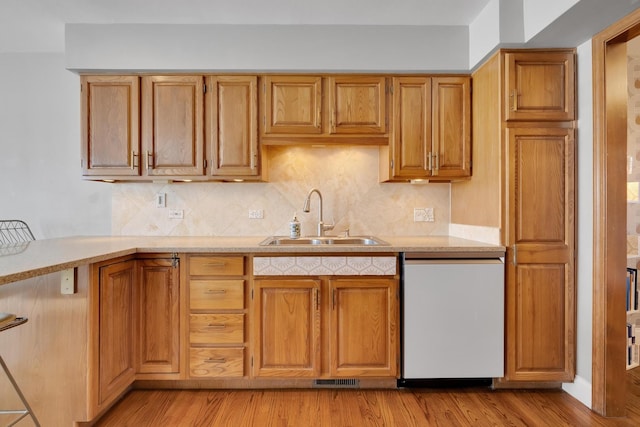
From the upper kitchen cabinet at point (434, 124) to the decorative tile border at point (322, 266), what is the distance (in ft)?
2.50

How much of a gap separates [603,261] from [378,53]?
75.5 inches

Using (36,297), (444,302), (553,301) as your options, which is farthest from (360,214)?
(36,297)

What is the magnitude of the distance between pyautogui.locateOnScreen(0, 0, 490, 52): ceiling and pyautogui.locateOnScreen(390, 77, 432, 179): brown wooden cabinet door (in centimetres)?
43

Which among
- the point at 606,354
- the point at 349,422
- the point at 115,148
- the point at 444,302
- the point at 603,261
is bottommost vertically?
the point at 349,422

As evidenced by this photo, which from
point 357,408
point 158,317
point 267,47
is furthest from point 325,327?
point 267,47

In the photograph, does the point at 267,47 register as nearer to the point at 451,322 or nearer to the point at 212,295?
the point at 212,295

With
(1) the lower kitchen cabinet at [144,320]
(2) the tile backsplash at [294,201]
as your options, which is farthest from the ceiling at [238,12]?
(1) the lower kitchen cabinet at [144,320]

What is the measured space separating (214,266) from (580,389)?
7.76 feet

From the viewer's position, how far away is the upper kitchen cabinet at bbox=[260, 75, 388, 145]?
2555 mm

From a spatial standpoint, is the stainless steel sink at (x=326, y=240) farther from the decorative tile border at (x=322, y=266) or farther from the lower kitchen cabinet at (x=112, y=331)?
the lower kitchen cabinet at (x=112, y=331)

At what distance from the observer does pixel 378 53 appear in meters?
2.52

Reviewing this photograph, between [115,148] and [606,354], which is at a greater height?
[115,148]

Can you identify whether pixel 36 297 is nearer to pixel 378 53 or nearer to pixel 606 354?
pixel 378 53

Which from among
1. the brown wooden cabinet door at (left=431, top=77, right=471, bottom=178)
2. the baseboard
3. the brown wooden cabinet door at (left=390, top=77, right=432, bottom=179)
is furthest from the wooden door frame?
the brown wooden cabinet door at (left=390, top=77, right=432, bottom=179)
